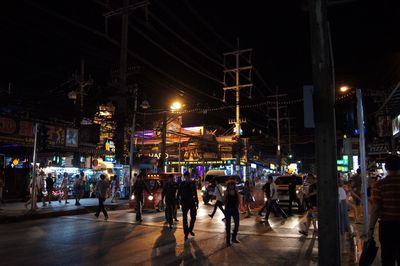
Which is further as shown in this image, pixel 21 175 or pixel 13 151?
pixel 13 151

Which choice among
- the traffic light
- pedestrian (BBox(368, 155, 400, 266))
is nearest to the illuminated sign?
pedestrian (BBox(368, 155, 400, 266))

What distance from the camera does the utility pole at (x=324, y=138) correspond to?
609cm

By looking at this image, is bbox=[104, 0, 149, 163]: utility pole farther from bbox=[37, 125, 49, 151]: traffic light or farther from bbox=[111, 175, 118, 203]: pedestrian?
bbox=[37, 125, 49, 151]: traffic light

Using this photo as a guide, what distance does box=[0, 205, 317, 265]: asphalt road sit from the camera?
840cm

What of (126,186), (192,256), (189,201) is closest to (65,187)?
(126,186)

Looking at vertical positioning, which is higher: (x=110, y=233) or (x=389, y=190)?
(x=389, y=190)

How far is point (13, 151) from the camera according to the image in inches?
993

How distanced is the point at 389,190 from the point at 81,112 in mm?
20141

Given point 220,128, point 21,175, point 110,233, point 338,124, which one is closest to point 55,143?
point 21,175

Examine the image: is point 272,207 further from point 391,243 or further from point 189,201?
→ point 391,243

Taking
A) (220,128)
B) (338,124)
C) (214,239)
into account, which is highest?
(220,128)

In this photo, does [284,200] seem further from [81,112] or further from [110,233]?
[81,112]

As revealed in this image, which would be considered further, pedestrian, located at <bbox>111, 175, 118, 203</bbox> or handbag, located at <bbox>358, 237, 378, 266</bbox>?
pedestrian, located at <bbox>111, 175, 118, 203</bbox>

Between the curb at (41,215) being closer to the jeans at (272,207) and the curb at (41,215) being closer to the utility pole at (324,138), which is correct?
the jeans at (272,207)
